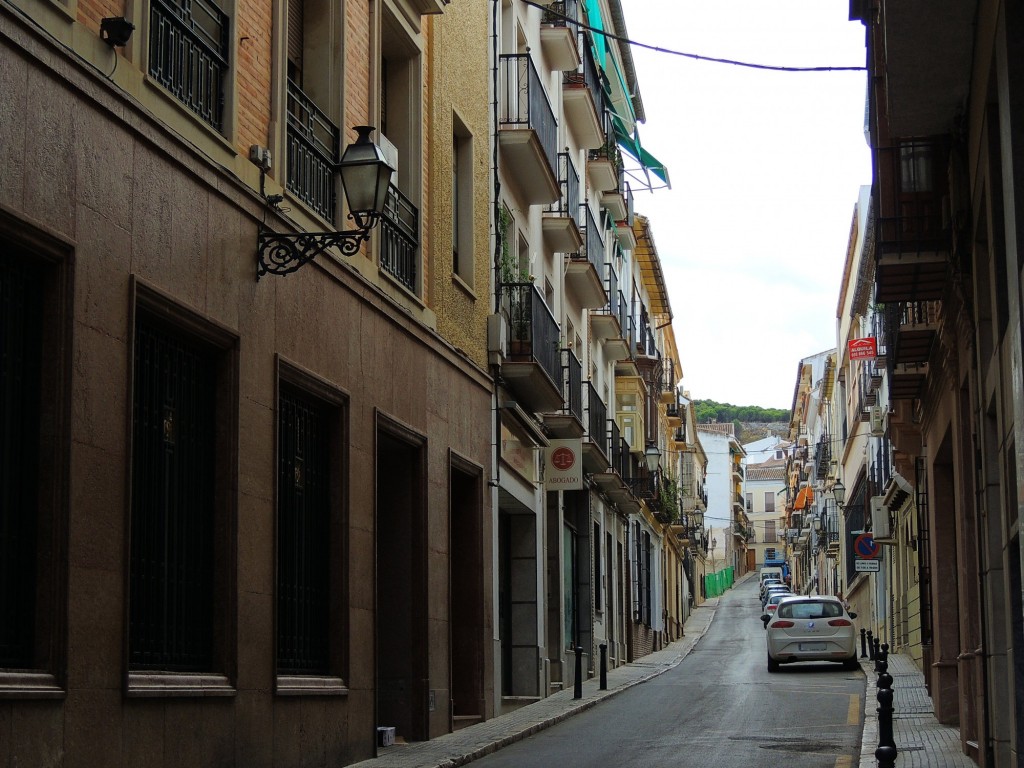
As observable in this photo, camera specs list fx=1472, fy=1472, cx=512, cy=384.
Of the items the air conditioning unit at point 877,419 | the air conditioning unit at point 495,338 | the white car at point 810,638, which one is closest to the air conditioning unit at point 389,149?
the air conditioning unit at point 495,338

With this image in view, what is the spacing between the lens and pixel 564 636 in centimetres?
2750

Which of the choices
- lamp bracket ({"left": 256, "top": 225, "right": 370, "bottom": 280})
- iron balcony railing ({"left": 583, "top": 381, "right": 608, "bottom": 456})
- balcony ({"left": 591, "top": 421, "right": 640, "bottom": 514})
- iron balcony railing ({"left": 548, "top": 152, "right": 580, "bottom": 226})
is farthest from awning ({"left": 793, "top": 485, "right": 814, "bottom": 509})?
lamp bracket ({"left": 256, "top": 225, "right": 370, "bottom": 280})

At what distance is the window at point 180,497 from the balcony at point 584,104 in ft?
63.9

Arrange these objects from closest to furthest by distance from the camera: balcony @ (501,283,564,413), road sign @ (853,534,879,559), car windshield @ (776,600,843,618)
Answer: balcony @ (501,283,564,413), car windshield @ (776,600,843,618), road sign @ (853,534,879,559)

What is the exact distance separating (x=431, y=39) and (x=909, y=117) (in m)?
6.81

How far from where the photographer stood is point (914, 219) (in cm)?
1387

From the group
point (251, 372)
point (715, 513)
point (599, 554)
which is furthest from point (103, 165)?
point (715, 513)

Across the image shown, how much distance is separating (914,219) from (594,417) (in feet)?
56.5

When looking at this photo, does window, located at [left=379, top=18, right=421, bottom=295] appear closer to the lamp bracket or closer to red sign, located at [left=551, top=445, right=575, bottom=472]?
the lamp bracket

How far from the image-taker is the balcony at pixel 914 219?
13.8 m

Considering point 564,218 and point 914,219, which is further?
point 564,218

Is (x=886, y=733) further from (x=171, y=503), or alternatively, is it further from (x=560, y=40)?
(x=560, y=40)

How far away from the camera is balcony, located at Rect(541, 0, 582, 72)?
2683 cm

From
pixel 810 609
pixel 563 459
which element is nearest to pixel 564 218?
pixel 563 459
